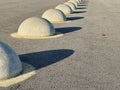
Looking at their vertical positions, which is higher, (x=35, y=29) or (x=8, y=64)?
(x=8, y=64)

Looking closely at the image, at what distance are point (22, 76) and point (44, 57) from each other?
8.25 ft

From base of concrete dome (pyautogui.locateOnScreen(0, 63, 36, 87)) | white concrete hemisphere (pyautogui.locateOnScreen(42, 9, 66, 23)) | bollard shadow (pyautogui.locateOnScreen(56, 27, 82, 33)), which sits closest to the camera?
base of concrete dome (pyautogui.locateOnScreen(0, 63, 36, 87))

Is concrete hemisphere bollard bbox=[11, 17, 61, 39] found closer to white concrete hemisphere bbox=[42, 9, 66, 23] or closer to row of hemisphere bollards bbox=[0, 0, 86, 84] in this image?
row of hemisphere bollards bbox=[0, 0, 86, 84]

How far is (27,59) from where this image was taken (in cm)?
1171

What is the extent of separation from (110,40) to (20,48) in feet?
16.8

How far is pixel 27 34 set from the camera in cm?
1658

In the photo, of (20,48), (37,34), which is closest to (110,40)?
(37,34)

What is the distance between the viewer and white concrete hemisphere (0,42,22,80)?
9.29 metres

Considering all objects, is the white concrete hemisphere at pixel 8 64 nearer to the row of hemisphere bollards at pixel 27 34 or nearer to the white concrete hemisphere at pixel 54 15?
the row of hemisphere bollards at pixel 27 34

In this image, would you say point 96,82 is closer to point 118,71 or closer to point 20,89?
point 118,71

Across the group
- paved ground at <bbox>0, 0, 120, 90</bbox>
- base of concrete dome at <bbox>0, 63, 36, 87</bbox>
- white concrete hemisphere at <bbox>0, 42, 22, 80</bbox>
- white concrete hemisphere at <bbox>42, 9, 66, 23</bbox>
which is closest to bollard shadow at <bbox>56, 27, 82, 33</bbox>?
paved ground at <bbox>0, 0, 120, 90</bbox>

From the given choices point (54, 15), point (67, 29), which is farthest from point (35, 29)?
point (54, 15)

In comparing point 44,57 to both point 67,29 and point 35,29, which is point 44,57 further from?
point 67,29

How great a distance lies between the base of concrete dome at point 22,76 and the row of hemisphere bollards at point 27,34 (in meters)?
0.14
